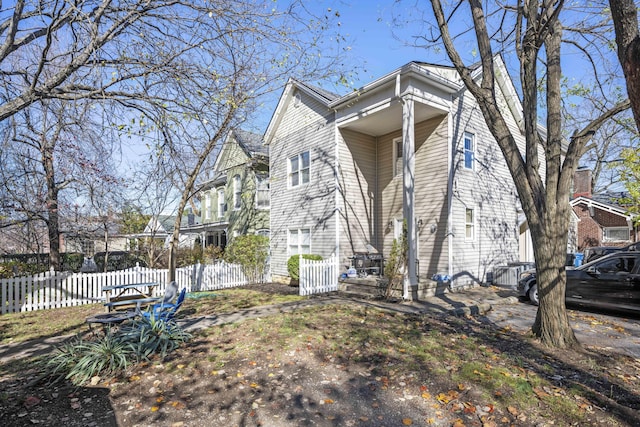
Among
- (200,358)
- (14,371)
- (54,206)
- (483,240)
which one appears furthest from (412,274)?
(54,206)

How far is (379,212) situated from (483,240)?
166 inches

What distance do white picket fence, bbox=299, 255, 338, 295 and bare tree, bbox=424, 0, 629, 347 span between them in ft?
23.0

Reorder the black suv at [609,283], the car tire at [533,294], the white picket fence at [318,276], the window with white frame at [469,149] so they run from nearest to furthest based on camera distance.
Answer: the black suv at [609,283], the car tire at [533,294], the white picket fence at [318,276], the window with white frame at [469,149]

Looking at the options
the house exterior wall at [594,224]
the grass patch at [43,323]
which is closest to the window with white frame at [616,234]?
the house exterior wall at [594,224]

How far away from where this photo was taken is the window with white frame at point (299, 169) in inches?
594

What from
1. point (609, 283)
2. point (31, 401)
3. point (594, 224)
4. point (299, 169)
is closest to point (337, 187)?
point (299, 169)

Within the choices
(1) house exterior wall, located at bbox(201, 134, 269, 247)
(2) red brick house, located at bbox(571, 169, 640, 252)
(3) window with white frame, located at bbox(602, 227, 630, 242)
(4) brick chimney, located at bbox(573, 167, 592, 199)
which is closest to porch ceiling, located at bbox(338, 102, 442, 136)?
(1) house exterior wall, located at bbox(201, 134, 269, 247)

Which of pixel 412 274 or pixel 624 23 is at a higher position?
pixel 624 23

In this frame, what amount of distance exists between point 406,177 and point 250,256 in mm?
8287

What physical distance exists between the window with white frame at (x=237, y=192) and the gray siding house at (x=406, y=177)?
573 centimetres

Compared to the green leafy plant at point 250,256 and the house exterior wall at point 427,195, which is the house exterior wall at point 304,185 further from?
the house exterior wall at point 427,195

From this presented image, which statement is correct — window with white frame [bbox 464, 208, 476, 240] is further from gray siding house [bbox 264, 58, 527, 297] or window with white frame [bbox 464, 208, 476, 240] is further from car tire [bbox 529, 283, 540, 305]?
car tire [bbox 529, 283, 540, 305]

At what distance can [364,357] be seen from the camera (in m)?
5.20

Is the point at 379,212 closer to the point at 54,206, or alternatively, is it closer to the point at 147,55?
the point at 147,55
